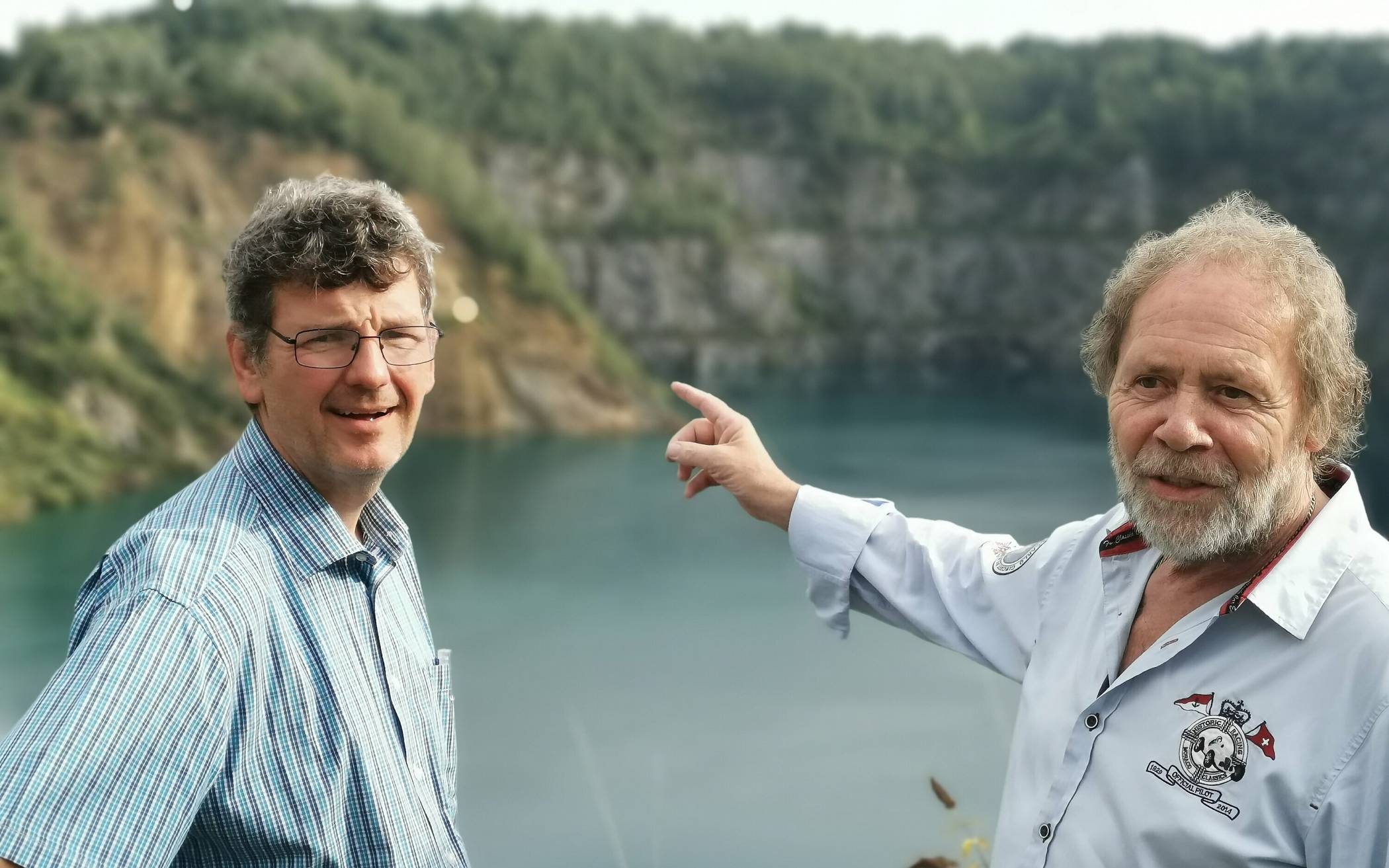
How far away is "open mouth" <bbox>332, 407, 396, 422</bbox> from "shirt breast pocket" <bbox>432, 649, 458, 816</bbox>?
0.19 metres

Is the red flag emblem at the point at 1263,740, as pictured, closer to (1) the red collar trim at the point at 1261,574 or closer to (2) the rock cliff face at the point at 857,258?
(1) the red collar trim at the point at 1261,574

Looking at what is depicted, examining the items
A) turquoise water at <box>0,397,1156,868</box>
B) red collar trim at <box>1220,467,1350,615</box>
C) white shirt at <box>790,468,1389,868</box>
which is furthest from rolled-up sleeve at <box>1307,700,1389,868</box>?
turquoise water at <box>0,397,1156,868</box>

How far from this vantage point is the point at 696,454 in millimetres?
1259

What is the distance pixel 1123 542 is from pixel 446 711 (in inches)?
21.4

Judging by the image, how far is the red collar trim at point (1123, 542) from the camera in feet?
3.49

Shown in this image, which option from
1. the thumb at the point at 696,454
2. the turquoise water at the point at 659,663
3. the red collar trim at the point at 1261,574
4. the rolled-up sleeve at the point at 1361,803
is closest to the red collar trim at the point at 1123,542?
the red collar trim at the point at 1261,574

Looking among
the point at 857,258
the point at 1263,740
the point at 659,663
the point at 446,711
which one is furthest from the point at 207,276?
the point at 1263,740

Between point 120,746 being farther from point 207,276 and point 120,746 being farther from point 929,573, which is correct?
point 207,276

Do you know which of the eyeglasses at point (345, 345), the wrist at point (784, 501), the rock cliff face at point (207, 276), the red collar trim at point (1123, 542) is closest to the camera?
the eyeglasses at point (345, 345)

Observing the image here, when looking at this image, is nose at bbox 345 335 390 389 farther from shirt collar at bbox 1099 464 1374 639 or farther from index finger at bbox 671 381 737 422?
shirt collar at bbox 1099 464 1374 639

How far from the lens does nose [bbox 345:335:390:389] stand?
3.07 ft

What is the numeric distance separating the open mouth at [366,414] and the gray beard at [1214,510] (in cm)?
54

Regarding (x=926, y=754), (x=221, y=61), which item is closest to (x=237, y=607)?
(x=926, y=754)

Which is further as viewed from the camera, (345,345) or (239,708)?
(345,345)
